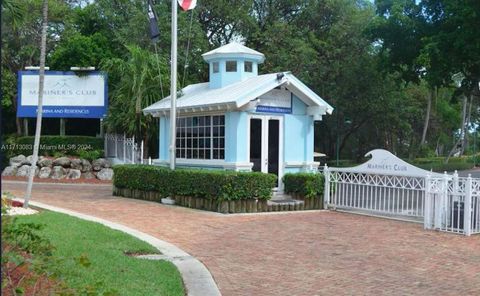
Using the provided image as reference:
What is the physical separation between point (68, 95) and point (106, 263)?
2141cm

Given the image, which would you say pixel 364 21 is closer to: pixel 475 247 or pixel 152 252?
pixel 475 247

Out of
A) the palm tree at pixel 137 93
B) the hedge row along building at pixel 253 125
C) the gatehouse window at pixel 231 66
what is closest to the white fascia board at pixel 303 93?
the hedge row along building at pixel 253 125

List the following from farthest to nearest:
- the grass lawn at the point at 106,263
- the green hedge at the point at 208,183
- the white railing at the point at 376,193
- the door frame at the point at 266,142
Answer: the door frame at the point at 266,142, the green hedge at the point at 208,183, the white railing at the point at 376,193, the grass lawn at the point at 106,263

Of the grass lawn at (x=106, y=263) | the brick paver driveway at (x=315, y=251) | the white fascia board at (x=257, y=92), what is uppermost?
the white fascia board at (x=257, y=92)

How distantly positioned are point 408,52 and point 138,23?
14.3 m

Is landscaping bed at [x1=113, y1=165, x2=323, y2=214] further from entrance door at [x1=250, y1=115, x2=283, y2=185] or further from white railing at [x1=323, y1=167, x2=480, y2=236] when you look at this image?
entrance door at [x1=250, y1=115, x2=283, y2=185]

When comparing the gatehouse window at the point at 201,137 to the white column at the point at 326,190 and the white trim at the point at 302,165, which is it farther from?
the white column at the point at 326,190

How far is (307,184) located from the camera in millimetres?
15648

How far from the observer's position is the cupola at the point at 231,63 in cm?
1936

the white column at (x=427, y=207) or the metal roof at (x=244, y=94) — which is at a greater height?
the metal roof at (x=244, y=94)

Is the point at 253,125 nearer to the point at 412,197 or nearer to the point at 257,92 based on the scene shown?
the point at 257,92

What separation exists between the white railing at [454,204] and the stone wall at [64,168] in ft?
57.1

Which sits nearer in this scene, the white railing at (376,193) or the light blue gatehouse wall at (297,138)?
the white railing at (376,193)

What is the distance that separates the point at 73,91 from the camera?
2731 centimetres
